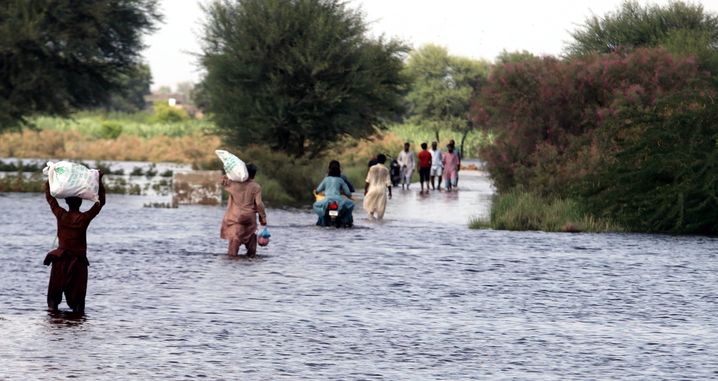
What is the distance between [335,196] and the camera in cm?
3128

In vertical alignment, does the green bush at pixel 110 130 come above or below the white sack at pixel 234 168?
above

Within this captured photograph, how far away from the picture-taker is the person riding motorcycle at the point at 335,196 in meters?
30.5

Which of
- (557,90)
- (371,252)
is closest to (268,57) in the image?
(557,90)

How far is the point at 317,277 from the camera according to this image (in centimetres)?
2106

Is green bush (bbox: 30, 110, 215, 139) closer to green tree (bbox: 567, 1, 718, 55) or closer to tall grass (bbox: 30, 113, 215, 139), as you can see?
tall grass (bbox: 30, 113, 215, 139)

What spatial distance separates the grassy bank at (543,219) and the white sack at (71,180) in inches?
666

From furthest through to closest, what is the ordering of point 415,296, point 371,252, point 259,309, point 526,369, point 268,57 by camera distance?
point 268,57 → point 371,252 → point 415,296 → point 259,309 → point 526,369

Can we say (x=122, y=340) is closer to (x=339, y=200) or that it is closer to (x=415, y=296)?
(x=415, y=296)

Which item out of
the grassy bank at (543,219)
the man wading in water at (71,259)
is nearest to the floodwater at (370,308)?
the man wading in water at (71,259)

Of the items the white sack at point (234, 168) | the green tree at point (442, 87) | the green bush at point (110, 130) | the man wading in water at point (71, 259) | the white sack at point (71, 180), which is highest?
the green tree at point (442, 87)

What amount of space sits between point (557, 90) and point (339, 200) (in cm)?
1243

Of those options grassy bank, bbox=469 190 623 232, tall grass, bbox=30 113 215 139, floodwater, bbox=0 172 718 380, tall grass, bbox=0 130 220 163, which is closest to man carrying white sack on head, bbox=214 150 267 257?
floodwater, bbox=0 172 718 380

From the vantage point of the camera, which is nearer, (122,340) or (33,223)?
(122,340)

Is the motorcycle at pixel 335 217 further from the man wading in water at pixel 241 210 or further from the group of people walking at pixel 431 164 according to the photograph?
the group of people walking at pixel 431 164
